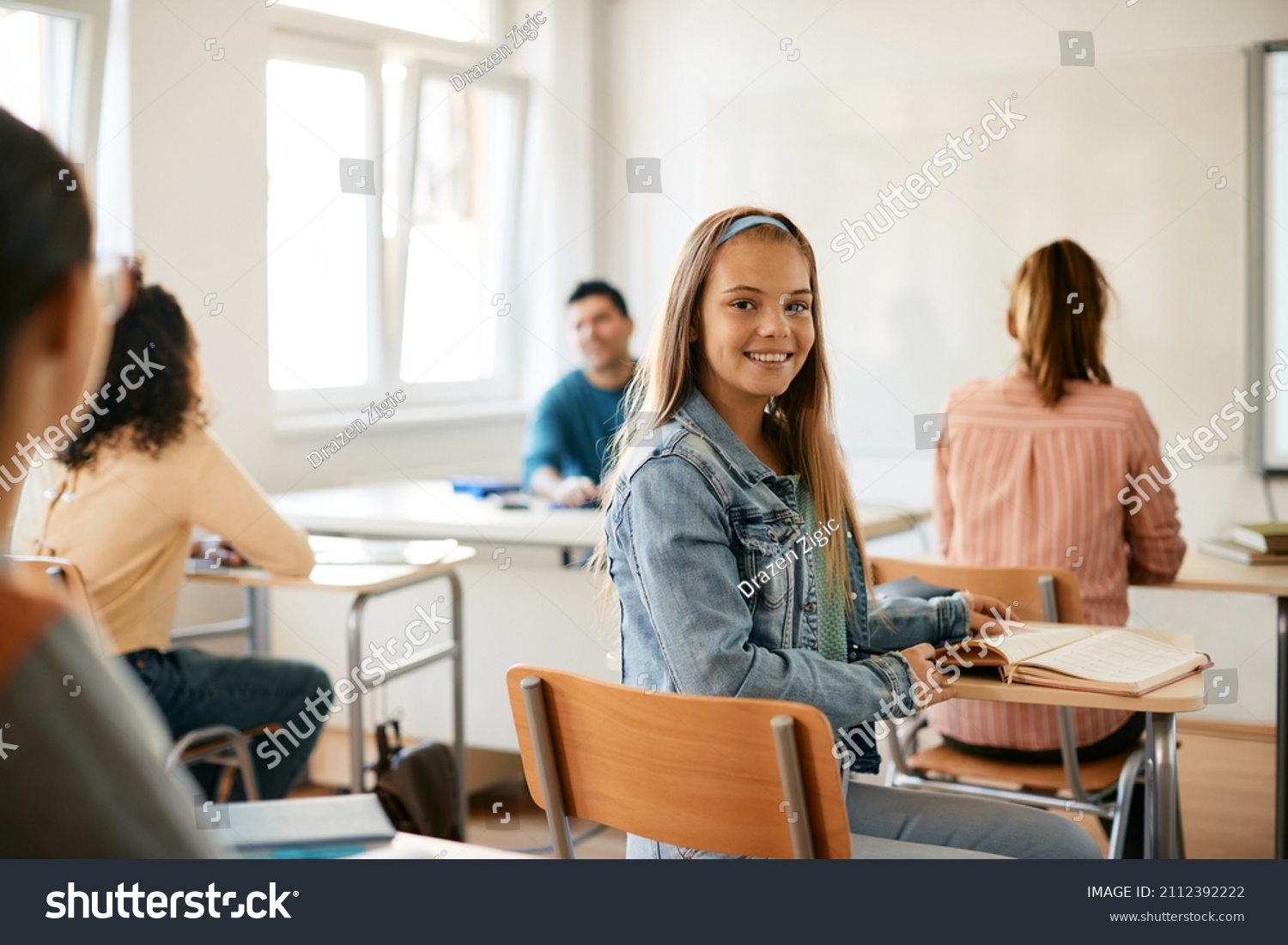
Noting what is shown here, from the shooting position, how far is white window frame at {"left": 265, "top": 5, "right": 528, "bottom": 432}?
163 inches

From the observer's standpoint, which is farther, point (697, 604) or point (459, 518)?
point (459, 518)

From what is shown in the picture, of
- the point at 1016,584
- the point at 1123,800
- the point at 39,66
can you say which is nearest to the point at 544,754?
the point at 1016,584

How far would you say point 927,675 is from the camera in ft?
5.21

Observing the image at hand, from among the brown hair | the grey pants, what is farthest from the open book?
the brown hair

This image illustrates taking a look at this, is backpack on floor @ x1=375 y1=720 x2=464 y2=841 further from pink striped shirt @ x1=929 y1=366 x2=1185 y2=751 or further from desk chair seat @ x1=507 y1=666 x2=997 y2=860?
desk chair seat @ x1=507 y1=666 x2=997 y2=860

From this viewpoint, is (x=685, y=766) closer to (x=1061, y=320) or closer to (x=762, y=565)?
(x=762, y=565)

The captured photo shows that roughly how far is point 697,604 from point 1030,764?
48.0 inches

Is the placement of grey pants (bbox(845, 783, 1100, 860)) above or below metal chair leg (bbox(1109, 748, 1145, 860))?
above

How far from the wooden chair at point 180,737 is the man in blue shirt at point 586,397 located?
1.39 meters

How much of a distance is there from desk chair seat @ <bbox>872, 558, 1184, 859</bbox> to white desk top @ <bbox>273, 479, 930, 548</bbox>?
0.92 m

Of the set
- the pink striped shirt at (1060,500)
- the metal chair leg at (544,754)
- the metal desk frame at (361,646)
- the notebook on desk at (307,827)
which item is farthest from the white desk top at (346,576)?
the notebook on desk at (307,827)
